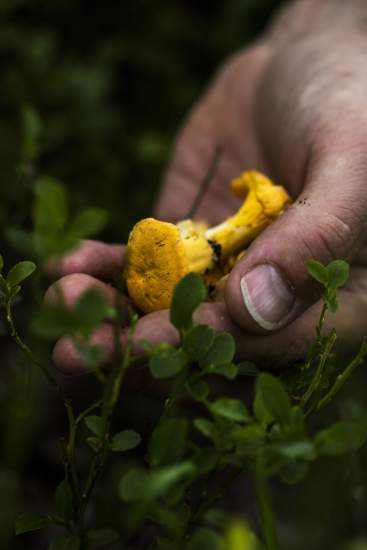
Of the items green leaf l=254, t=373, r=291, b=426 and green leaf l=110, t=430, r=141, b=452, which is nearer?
green leaf l=254, t=373, r=291, b=426

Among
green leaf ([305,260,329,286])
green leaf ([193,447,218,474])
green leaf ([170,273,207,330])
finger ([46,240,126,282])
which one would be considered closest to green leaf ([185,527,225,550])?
green leaf ([193,447,218,474])

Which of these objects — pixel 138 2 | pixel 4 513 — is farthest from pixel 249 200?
pixel 138 2

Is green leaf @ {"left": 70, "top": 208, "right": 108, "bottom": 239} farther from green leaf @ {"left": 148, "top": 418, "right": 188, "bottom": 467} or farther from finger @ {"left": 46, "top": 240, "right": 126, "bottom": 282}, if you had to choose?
finger @ {"left": 46, "top": 240, "right": 126, "bottom": 282}

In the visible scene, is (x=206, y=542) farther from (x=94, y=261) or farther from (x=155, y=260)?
(x=94, y=261)

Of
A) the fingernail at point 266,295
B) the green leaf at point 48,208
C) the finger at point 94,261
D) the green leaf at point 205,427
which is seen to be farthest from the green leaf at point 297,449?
the finger at point 94,261

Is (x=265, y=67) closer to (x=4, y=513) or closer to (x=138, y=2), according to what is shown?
(x=138, y=2)

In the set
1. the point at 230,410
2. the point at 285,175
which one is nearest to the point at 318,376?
the point at 230,410

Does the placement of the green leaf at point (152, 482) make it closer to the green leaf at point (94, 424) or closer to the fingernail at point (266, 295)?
the green leaf at point (94, 424)
